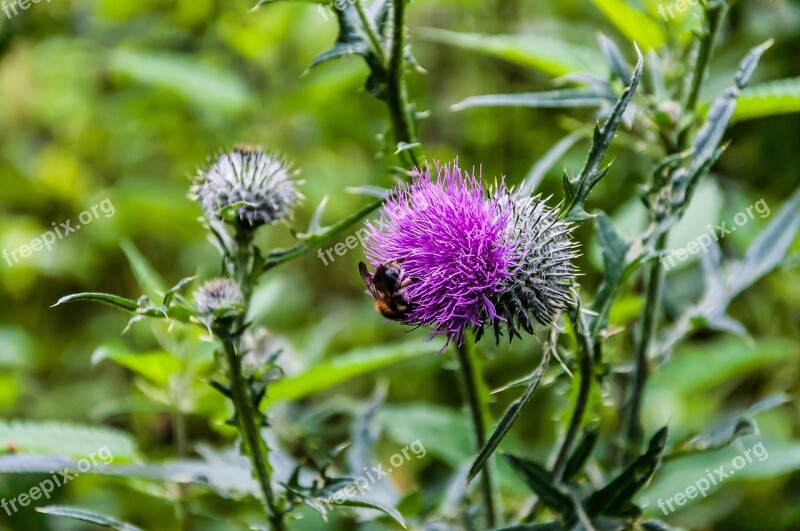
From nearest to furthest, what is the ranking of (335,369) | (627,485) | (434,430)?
(627,485) < (335,369) < (434,430)

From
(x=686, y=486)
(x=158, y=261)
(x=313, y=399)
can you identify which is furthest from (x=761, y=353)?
(x=158, y=261)

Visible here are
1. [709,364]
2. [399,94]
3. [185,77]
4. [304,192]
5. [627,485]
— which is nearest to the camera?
[627,485]

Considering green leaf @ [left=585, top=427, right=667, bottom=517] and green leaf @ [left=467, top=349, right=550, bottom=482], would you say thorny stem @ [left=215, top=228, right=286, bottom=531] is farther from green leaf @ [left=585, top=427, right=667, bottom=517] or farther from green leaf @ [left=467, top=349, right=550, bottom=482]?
green leaf @ [left=585, top=427, right=667, bottom=517]

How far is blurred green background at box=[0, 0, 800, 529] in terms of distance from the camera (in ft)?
12.6

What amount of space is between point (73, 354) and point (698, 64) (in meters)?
4.64

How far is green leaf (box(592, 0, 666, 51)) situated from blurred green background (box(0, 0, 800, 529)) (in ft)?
2.64

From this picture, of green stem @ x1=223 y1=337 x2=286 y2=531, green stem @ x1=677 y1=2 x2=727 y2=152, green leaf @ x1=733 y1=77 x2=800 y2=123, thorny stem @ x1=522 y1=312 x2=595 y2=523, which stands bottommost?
thorny stem @ x1=522 y1=312 x2=595 y2=523

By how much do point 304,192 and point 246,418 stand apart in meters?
3.53

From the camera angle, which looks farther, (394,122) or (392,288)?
(394,122)

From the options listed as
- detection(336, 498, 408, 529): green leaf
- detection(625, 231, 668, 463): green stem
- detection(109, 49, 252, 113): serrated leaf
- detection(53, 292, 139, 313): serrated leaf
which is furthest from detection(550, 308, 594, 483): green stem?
detection(109, 49, 252, 113): serrated leaf

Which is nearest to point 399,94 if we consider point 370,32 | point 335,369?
point 370,32

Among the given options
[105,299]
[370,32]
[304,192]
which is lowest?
[105,299]

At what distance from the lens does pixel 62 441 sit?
2.74 m

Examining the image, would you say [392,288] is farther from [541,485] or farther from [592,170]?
[541,485]
